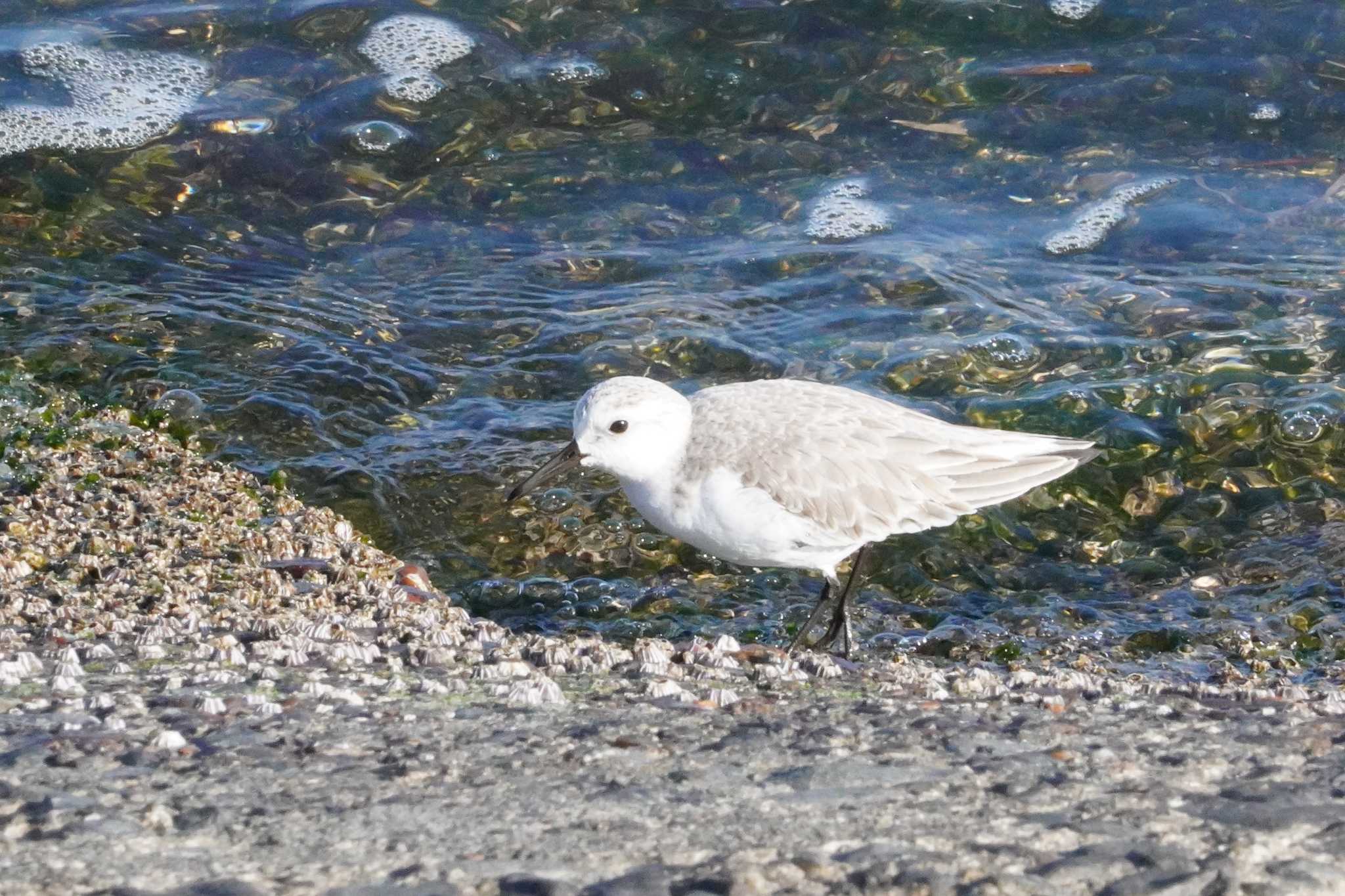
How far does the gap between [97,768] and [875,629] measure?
355 cm

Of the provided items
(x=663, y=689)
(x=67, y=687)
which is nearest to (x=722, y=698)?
(x=663, y=689)

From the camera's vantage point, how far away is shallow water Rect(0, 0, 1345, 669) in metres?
6.28

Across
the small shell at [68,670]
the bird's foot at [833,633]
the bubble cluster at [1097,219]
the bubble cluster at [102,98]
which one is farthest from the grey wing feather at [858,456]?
the bubble cluster at [102,98]

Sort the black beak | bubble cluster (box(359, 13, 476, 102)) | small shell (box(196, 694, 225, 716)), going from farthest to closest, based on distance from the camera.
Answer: bubble cluster (box(359, 13, 476, 102))
the black beak
small shell (box(196, 694, 225, 716))

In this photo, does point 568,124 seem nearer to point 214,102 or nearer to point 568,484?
point 214,102

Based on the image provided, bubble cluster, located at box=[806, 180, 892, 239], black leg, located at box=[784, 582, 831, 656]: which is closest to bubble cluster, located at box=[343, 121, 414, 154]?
bubble cluster, located at box=[806, 180, 892, 239]

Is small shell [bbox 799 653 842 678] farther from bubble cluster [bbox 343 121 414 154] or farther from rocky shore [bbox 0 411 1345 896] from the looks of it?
bubble cluster [bbox 343 121 414 154]

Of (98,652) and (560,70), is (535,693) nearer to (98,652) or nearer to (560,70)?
(98,652)

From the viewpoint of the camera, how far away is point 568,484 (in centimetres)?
673

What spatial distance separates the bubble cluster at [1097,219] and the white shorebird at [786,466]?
3.27 metres

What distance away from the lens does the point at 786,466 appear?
5.17 m

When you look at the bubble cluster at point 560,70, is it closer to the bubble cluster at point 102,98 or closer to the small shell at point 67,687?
the bubble cluster at point 102,98

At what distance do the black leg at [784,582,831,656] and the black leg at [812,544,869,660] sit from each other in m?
0.06

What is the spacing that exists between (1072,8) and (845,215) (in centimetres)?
330
